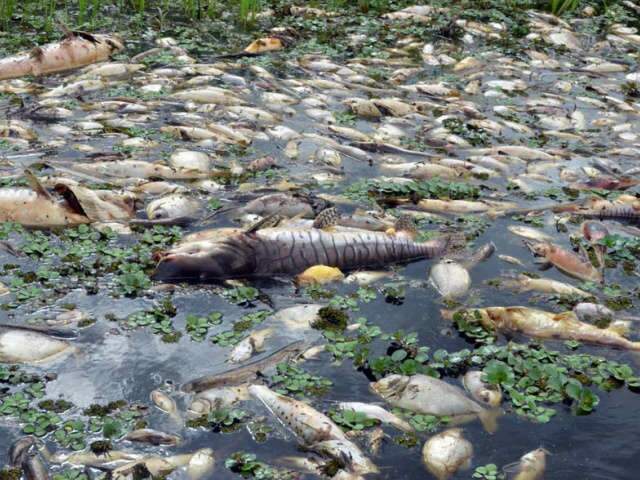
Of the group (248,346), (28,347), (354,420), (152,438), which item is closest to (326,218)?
(248,346)

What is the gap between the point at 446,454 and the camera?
4035mm

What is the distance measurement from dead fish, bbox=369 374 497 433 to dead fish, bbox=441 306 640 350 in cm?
77

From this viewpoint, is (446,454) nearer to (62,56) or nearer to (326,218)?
(326,218)

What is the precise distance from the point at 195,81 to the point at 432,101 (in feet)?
9.11

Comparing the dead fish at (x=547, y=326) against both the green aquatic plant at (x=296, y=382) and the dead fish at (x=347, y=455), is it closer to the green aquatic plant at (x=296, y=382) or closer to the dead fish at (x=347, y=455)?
the green aquatic plant at (x=296, y=382)

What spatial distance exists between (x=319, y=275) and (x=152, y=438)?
1892 mm

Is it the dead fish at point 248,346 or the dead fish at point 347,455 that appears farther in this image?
the dead fish at point 248,346

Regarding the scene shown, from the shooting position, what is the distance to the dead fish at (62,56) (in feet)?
31.8

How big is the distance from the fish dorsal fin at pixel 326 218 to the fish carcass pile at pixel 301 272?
0.02 metres

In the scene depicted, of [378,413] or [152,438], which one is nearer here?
[152,438]

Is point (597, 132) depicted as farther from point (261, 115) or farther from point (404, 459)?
point (404, 459)

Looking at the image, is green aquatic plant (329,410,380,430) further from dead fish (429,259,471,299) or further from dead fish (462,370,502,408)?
dead fish (429,259,471,299)

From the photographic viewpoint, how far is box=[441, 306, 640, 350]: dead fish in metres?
5.04

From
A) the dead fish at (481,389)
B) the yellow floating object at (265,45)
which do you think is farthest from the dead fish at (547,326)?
the yellow floating object at (265,45)
